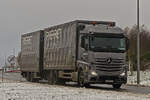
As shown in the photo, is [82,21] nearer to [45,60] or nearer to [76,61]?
[76,61]

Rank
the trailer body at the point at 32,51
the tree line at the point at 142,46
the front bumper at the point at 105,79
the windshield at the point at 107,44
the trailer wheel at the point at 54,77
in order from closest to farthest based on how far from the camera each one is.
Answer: the front bumper at the point at 105,79, the windshield at the point at 107,44, the trailer wheel at the point at 54,77, the trailer body at the point at 32,51, the tree line at the point at 142,46

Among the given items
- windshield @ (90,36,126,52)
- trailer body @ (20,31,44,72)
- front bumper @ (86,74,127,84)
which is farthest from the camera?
trailer body @ (20,31,44,72)

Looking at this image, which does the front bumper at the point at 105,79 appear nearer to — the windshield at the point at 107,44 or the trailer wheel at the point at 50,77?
the windshield at the point at 107,44

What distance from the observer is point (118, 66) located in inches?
977

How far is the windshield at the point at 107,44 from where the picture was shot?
24759mm

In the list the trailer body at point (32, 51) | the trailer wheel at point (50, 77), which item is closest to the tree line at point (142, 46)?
the trailer body at point (32, 51)

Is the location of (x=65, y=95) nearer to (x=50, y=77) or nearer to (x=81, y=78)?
(x=81, y=78)

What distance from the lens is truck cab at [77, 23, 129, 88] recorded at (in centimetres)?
2455

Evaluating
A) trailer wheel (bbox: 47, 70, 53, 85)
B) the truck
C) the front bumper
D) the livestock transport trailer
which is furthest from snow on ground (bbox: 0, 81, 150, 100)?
the livestock transport trailer

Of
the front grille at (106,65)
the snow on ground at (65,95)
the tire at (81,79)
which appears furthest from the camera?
the tire at (81,79)

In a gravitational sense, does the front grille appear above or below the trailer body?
below

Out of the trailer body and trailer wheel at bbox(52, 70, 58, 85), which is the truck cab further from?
the trailer body

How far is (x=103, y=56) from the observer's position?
80.4 feet

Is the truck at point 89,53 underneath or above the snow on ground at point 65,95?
above
